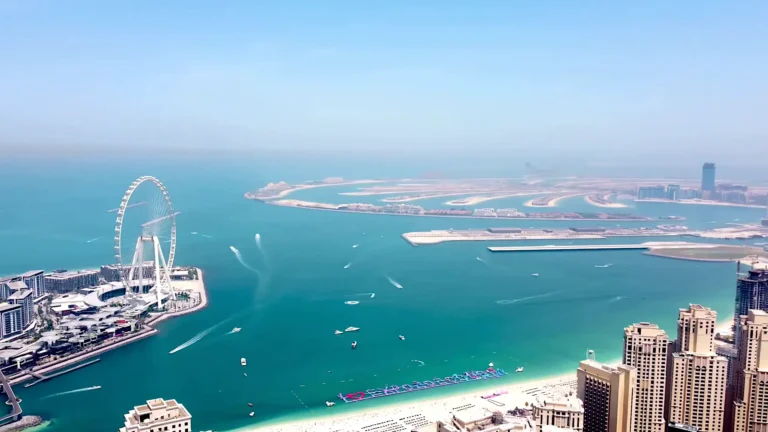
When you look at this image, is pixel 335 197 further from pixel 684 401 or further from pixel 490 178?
pixel 684 401

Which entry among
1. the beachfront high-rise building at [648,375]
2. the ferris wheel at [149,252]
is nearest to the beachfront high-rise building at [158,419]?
the beachfront high-rise building at [648,375]

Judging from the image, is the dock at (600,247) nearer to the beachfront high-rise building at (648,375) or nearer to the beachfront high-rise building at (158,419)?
the beachfront high-rise building at (648,375)

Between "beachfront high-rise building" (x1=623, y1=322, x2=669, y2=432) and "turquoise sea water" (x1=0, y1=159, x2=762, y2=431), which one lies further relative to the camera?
"turquoise sea water" (x1=0, y1=159, x2=762, y2=431)

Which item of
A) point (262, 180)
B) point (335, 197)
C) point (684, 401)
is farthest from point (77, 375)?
point (262, 180)

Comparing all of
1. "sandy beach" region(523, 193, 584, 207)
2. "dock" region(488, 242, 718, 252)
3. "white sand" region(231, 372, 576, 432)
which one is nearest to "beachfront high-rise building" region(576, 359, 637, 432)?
"white sand" region(231, 372, 576, 432)

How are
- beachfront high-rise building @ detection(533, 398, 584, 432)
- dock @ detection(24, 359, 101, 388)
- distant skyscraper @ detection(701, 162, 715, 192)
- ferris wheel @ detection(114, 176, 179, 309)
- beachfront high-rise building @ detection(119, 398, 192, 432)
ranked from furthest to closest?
distant skyscraper @ detection(701, 162, 715, 192)
ferris wheel @ detection(114, 176, 179, 309)
dock @ detection(24, 359, 101, 388)
beachfront high-rise building @ detection(533, 398, 584, 432)
beachfront high-rise building @ detection(119, 398, 192, 432)

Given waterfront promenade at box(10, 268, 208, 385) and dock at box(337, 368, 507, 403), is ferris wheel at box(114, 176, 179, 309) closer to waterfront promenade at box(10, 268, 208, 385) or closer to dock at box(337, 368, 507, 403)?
waterfront promenade at box(10, 268, 208, 385)

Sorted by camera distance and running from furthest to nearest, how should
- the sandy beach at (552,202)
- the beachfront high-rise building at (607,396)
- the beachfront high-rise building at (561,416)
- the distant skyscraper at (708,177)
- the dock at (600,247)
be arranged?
the sandy beach at (552,202)
the distant skyscraper at (708,177)
the dock at (600,247)
the beachfront high-rise building at (607,396)
the beachfront high-rise building at (561,416)
